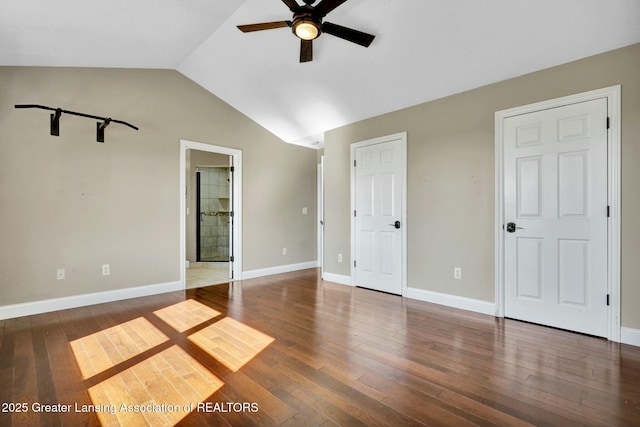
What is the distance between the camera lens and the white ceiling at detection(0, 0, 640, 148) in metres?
2.53

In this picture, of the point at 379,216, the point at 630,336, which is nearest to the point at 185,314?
the point at 379,216

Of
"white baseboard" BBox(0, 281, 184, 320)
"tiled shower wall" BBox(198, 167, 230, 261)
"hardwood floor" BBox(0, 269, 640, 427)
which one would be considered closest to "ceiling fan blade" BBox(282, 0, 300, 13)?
"hardwood floor" BBox(0, 269, 640, 427)

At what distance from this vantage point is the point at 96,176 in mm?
3773

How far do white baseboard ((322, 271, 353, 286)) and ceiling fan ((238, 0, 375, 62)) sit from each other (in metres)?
3.33

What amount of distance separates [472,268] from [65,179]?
15.9ft

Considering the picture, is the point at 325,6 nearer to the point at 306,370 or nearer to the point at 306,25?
the point at 306,25

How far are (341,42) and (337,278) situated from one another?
3.35 meters

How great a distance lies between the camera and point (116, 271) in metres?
3.91

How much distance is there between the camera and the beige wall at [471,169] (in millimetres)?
2572

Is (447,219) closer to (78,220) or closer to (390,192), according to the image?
(390,192)

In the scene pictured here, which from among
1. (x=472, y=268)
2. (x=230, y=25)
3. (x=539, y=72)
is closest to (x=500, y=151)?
(x=539, y=72)

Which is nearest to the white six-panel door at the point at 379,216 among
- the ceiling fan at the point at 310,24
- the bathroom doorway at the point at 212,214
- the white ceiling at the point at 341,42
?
the white ceiling at the point at 341,42

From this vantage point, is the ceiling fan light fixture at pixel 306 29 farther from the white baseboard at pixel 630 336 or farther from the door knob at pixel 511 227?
the white baseboard at pixel 630 336

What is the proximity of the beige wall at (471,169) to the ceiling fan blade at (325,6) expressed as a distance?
2112 millimetres
